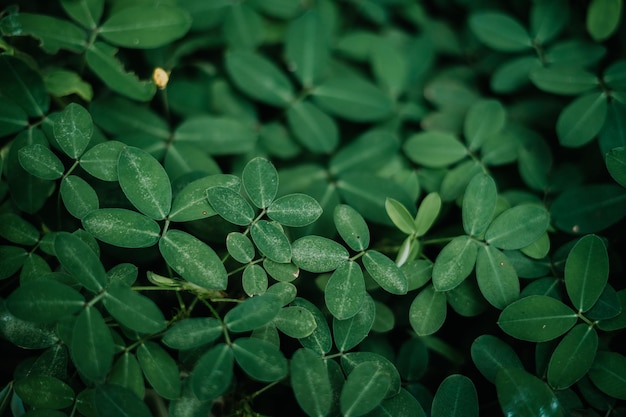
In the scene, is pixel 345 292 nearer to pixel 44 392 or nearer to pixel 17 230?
pixel 44 392

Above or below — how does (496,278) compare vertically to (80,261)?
→ below

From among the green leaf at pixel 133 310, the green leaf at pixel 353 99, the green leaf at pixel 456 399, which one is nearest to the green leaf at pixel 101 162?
the green leaf at pixel 133 310

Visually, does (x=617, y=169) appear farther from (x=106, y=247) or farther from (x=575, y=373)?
(x=106, y=247)

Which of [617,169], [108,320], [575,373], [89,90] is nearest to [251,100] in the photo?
[89,90]

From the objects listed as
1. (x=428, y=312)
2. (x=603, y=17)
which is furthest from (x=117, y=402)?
(x=603, y=17)

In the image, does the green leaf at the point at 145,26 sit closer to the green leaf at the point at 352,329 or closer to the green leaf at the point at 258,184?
the green leaf at the point at 258,184

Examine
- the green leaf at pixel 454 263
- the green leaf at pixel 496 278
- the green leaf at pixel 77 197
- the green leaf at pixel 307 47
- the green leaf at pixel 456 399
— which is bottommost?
the green leaf at pixel 456 399
